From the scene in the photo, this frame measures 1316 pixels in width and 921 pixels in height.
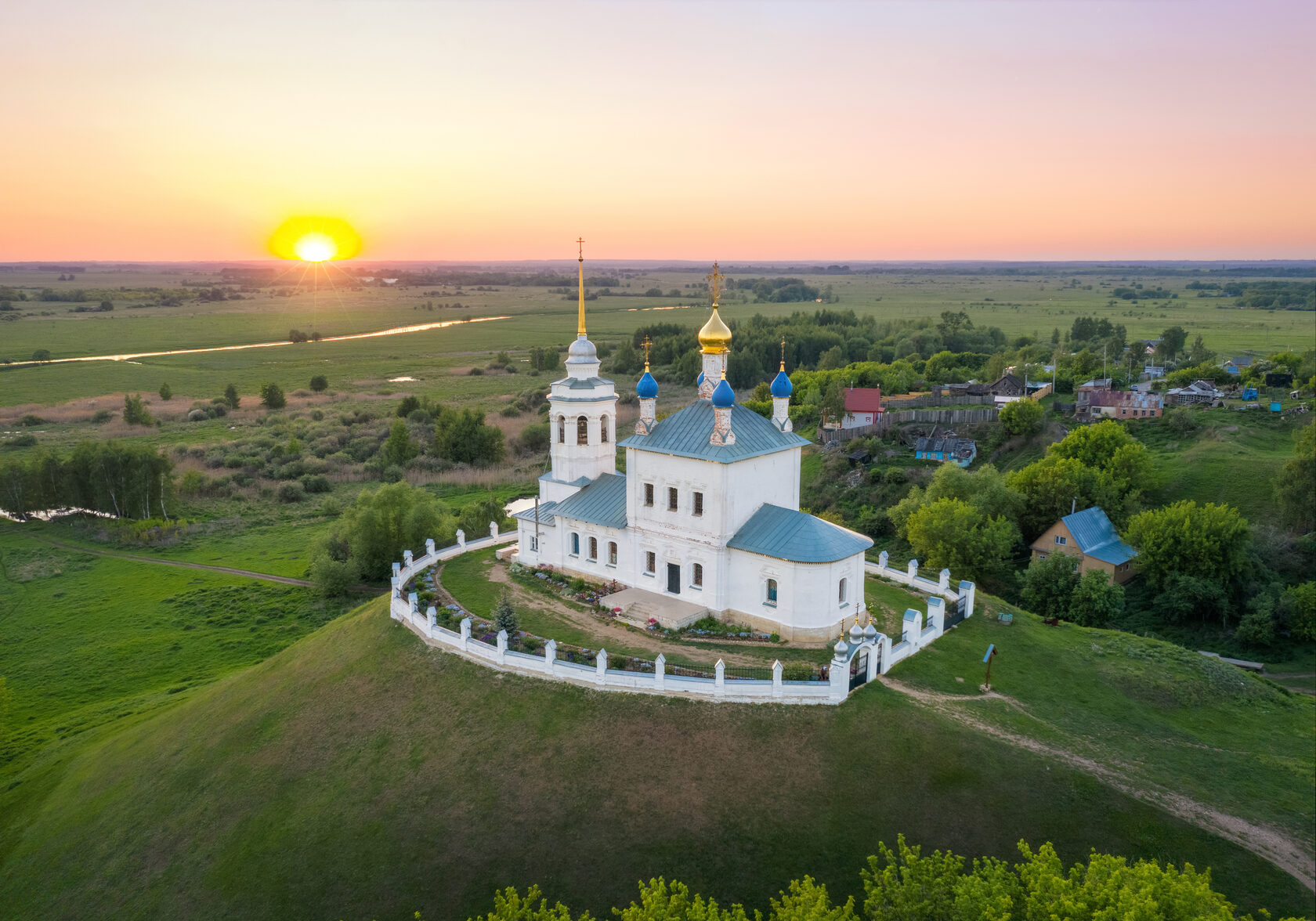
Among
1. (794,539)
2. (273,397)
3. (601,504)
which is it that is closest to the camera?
(794,539)

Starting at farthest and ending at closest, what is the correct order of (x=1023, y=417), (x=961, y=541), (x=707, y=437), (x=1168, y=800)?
(x=1023, y=417), (x=961, y=541), (x=707, y=437), (x=1168, y=800)

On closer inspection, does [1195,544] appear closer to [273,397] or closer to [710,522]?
[710,522]

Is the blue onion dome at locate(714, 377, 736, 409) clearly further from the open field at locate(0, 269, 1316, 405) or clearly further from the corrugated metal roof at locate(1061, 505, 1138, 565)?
the open field at locate(0, 269, 1316, 405)

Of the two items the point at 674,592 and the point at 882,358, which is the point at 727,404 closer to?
the point at 674,592

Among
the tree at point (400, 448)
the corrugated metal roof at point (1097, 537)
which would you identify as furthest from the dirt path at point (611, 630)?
the tree at point (400, 448)

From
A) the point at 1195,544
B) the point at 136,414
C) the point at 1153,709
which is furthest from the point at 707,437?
the point at 136,414

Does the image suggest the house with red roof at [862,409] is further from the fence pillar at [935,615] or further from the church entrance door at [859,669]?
the church entrance door at [859,669]
